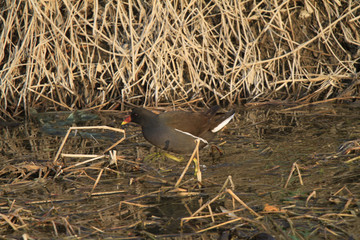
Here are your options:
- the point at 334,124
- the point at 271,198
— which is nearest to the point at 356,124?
the point at 334,124

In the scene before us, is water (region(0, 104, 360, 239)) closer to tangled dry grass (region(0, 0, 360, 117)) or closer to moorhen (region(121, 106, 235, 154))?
moorhen (region(121, 106, 235, 154))

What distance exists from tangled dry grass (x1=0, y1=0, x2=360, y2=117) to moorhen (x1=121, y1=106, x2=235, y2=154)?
1.46 metres

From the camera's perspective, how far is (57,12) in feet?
21.5

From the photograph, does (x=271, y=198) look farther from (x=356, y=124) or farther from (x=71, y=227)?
(x=356, y=124)

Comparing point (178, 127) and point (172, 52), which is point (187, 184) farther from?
point (172, 52)

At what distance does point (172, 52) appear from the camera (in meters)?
6.49

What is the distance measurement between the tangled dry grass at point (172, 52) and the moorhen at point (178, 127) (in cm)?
146

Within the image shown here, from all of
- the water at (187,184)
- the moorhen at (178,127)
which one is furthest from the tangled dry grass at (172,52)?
the moorhen at (178,127)

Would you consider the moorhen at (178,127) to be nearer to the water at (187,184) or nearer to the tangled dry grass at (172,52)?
the water at (187,184)

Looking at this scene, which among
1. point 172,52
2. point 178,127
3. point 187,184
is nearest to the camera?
point 187,184

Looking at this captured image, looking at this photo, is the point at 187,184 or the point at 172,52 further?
the point at 172,52

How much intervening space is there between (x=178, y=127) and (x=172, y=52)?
2006 mm

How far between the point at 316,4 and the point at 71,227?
5056 millimetres

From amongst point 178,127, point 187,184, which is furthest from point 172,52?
point 187,184
